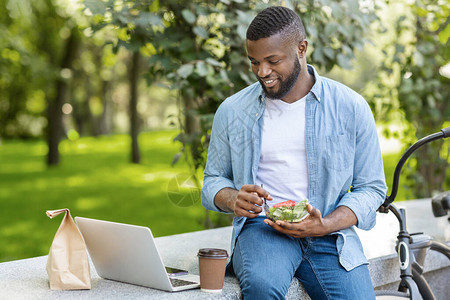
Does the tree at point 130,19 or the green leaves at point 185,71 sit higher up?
the tree at point 130,19

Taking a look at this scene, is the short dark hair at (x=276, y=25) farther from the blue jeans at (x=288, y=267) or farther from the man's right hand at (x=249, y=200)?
the blue jeans at (x=288, y=267)

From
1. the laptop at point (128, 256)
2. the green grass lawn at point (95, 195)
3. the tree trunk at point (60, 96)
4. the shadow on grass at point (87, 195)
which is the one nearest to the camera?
the laptop at point (128, 256)

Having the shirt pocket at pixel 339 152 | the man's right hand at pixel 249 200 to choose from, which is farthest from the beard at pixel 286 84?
the man's right hand at pixel 249 200

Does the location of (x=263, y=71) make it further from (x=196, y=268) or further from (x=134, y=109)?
(x=134, y=109)

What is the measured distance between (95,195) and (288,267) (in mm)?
8142

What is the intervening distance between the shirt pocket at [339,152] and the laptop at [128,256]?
2.37 ft

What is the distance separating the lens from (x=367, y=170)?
97.3 inches

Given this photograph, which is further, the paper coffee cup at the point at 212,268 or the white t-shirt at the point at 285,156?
the white t-shirt at the point at 285,156

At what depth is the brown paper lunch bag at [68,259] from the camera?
7.32ft

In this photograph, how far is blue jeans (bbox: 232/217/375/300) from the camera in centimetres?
222

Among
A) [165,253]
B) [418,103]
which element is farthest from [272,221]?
[418,103]

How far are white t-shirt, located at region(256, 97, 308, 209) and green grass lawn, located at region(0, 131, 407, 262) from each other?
104 cm

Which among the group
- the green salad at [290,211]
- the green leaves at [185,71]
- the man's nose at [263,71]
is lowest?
the green salad at [290,211]

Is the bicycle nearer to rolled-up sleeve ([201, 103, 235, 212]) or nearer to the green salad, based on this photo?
the green salad
